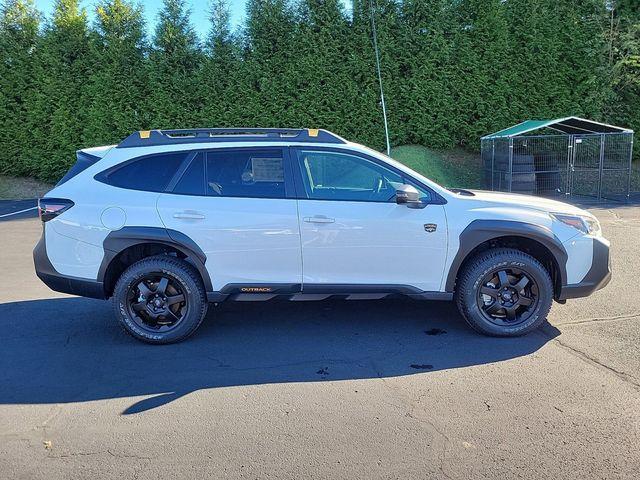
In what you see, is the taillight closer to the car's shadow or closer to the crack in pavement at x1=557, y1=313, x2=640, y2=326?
the car's shadow

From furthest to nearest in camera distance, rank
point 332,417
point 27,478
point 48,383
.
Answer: point 48,383, point 332,417, point 27,478

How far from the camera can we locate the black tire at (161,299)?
190 inches

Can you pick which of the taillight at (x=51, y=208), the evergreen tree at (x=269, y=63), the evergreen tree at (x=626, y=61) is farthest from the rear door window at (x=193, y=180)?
the evergreen tree at (x=626, y=61)

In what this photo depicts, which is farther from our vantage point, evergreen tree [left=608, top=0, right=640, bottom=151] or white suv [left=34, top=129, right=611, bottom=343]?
evergreen tree [left=608, top=0, right=640, bottom=151]

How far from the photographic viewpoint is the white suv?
4797mm

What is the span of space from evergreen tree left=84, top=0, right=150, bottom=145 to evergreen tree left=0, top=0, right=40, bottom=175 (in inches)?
81.5

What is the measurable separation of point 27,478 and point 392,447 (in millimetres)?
2055

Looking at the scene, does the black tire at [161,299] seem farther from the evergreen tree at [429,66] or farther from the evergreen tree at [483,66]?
the evergreen tree at [483,66]

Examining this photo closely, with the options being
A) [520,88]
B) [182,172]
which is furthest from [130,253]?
[520,88]

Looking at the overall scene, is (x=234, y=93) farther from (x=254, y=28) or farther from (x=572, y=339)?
(x=572, y=339)

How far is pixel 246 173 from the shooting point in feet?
16.3

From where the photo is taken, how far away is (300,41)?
51.8 ft

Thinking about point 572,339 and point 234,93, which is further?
point 234,93

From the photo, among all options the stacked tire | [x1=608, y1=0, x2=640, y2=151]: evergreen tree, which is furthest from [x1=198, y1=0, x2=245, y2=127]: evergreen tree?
[x1=608, y1=0, x2=640, y2=151]: evergreen tree
